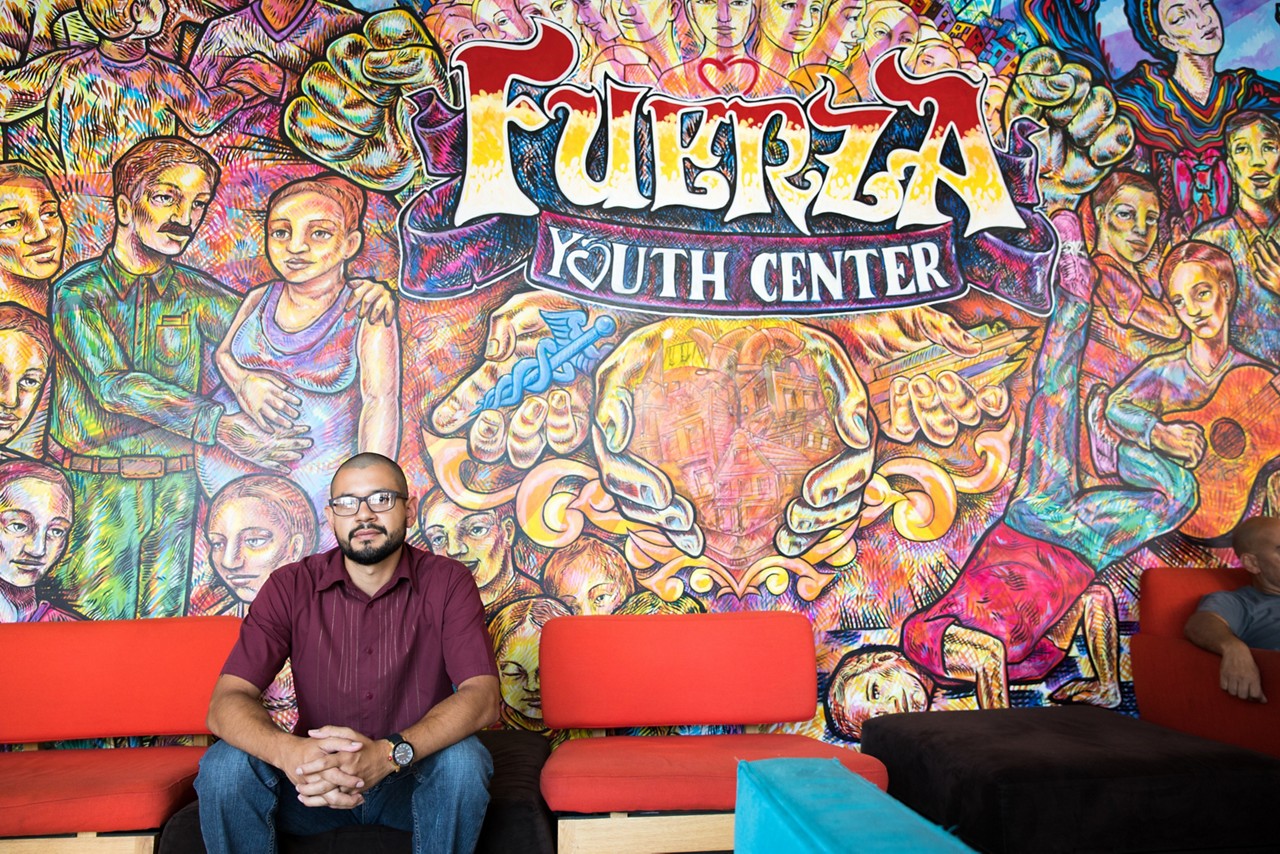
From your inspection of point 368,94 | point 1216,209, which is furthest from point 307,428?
point 1216,209

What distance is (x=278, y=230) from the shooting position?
3.76 m

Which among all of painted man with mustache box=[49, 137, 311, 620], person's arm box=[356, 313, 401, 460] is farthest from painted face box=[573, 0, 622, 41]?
painted man with mustache box=[49, 137, 311, 620]

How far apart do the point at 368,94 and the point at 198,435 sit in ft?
4.92

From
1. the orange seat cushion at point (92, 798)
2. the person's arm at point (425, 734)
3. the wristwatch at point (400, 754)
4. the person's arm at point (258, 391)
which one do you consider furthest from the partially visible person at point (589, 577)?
the orange seat cushion at point (92, 798)

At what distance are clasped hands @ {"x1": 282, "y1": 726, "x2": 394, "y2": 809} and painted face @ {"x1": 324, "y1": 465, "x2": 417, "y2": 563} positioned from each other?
23.6 inches

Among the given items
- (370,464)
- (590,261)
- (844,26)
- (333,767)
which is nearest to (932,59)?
(844,26)

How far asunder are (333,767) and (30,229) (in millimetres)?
2603

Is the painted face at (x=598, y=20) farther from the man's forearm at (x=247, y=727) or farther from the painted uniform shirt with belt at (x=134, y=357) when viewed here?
the man's forearm at (x=247, y=727)

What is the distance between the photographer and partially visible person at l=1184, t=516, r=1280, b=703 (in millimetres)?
3435

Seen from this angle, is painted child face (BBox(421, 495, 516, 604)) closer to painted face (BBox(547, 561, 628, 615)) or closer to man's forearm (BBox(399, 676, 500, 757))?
painted face (BBox(547, 561, 628, 615))

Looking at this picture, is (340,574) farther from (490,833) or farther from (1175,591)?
(1175,591)

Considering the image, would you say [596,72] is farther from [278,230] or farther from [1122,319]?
[1122,319]

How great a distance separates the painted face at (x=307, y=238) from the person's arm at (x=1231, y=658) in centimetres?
347

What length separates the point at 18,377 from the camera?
3.61 m
